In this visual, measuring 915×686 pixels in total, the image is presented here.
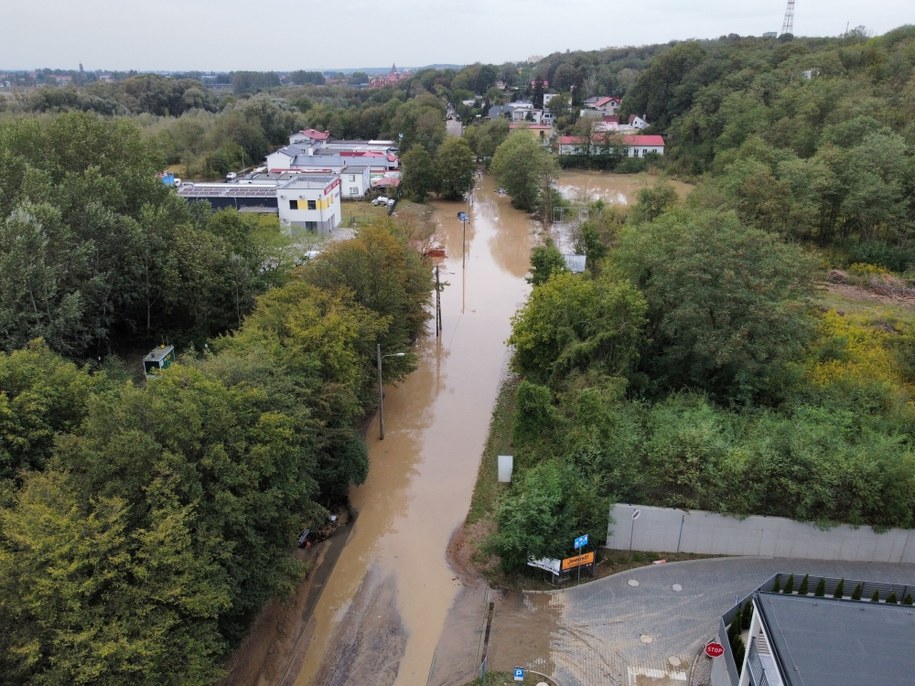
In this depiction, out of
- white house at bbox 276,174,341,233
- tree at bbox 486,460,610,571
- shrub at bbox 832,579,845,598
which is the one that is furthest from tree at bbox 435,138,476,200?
shrub at bbox 832,579,845,598

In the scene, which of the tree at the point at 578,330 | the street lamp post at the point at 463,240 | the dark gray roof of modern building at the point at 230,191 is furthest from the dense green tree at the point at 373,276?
the dark gray roof of modern building at the point at 230,191

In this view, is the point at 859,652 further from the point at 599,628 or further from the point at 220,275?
the point at 220,275

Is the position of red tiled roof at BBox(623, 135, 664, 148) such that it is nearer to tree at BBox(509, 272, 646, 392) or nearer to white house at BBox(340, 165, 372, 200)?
white house at BBox(340, 165, 372, 200)

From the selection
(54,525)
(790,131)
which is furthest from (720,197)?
(54,525)

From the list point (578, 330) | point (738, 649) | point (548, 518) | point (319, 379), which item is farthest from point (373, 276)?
point (738, 649)

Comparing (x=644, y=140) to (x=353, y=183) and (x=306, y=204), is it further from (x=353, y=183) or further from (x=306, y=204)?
(x=306, y=204)

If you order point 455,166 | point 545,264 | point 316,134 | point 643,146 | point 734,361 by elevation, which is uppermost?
point 316,134

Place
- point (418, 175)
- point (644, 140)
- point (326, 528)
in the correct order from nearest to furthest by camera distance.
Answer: point (326, 528), point (418, 175), point (644, 140)
